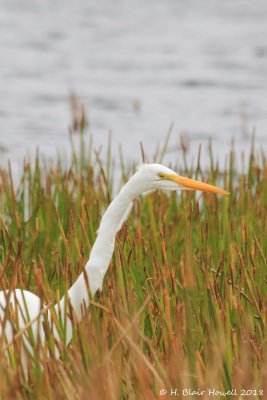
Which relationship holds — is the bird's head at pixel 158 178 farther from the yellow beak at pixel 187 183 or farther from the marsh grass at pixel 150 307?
the marsh grass at pixel 150 307

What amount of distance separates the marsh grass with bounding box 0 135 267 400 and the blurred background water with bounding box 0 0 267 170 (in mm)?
4153

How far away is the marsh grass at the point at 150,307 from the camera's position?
10.3ft

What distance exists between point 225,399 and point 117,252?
3.34 feet

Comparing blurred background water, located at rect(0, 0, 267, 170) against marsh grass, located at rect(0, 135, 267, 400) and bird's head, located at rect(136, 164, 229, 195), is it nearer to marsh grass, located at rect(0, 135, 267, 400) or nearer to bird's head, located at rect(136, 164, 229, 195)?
marsh grass, located at rect(0, 135, 267, 400)

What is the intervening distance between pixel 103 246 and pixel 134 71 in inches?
516

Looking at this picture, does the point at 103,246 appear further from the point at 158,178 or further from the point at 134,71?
the point at 134,71

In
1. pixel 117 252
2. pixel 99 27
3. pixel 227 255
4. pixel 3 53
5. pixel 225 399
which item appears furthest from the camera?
pixel 99 27

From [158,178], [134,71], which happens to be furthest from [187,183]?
[134,71]

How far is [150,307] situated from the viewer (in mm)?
3846

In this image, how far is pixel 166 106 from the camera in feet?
46.1

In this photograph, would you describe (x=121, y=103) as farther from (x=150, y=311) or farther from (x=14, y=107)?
(x=150, y=311)

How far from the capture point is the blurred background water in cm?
1240

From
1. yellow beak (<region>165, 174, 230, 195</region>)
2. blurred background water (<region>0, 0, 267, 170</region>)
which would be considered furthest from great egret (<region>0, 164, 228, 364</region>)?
blurred background water (<region>0, 0, 267, 170</region>)

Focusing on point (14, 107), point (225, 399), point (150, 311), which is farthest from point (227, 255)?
point (14, 107)
